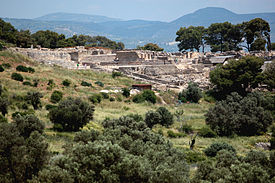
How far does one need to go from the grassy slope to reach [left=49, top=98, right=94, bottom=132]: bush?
2.64 ft

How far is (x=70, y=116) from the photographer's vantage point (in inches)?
837

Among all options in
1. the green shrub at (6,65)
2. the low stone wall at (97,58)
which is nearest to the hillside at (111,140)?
the green shrub at (6,65)

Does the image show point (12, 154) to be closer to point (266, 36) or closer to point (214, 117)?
point (214, 117)

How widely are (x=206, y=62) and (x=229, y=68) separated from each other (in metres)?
11.8

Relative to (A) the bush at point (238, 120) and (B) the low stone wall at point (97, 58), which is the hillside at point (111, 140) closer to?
(A) the bush at point (238, 120)

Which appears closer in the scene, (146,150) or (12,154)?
(12,154)

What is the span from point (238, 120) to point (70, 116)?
49.7 feet

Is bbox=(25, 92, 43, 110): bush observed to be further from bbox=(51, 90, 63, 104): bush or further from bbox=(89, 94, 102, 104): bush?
bbox=(89, 94, 102, 104): bush

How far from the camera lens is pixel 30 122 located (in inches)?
633

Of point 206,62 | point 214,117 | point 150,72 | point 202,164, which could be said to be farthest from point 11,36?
point 202,164

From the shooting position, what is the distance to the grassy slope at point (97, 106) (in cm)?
2304

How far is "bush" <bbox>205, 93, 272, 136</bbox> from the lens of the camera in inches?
1080

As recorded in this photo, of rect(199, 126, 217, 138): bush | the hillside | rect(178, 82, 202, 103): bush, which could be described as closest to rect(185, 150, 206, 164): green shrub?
the hillside

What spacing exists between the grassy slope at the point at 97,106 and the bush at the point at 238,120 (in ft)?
4.62
